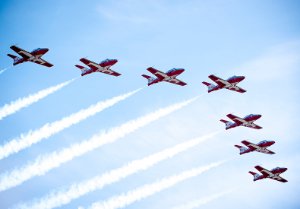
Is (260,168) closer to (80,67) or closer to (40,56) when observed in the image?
(80,67)

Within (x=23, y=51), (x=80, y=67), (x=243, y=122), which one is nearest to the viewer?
(x=23, y=51)

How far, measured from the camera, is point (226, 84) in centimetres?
10200

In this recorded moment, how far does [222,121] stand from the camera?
107m

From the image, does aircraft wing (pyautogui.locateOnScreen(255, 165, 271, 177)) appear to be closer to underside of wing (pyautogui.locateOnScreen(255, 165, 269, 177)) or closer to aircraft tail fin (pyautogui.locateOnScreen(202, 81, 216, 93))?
underside of wing (pyautogui.locateOnScreen(255, 165, 269, 177))

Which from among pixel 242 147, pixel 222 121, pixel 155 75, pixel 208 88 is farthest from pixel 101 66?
pixel 242 147

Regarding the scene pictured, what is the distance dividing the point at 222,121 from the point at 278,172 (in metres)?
17.3

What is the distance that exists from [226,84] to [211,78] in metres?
3.98

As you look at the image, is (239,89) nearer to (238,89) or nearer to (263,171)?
(238,89)

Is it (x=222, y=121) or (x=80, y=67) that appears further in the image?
(x=222, y=121)

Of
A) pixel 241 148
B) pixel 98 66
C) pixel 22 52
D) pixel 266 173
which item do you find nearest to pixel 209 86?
pixel 241 148

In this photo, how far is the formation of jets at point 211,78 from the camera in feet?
310

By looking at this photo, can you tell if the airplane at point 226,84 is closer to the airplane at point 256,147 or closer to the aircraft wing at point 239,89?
the aircraft wing at point 239,89

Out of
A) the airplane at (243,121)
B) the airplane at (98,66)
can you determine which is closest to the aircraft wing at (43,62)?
the airplane at (98,66)

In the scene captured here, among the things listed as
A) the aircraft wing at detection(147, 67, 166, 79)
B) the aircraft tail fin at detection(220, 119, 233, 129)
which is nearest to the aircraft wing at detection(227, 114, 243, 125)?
the aircraft tail fin at detection(220, 119, 233, 129)
